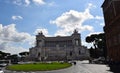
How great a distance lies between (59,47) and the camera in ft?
607

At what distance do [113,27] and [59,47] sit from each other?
125002 millimetres

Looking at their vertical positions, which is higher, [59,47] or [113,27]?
[59,47]

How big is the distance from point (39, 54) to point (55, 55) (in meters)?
14.5

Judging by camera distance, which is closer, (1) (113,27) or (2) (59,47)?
(1) (113,27)

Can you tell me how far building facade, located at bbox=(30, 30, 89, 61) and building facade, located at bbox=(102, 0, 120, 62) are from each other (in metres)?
103

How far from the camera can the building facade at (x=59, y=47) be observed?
587 ft

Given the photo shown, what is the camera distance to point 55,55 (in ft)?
590

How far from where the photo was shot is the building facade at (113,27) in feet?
190

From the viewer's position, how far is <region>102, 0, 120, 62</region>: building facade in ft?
190

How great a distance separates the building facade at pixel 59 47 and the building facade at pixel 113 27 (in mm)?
103162

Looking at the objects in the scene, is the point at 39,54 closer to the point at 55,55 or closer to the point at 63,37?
the point at 55,55

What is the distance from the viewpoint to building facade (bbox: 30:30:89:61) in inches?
7042

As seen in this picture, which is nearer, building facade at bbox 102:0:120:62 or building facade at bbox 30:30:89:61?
building facade at bbox 102:0:120:62

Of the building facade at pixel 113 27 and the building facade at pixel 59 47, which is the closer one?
the building facade at pixel 113 27
